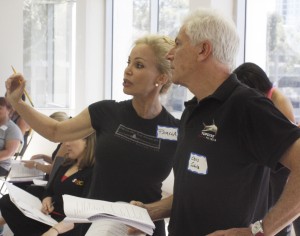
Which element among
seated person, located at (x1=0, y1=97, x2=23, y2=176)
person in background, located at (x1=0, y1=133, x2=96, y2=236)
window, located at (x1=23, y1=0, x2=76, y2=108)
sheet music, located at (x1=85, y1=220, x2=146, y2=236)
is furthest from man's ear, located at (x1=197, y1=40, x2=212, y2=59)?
window, located at (x1=23, y1=0, x2=76, y2=108)

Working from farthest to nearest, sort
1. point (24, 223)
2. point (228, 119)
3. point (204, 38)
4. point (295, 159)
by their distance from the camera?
point (24, 223) → point (204, 38) → point (228, 119) → point (295, 159)

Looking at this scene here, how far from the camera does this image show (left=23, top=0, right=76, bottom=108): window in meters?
8.09

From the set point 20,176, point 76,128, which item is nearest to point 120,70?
point 20,176

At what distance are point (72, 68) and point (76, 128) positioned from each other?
6444 millimetres

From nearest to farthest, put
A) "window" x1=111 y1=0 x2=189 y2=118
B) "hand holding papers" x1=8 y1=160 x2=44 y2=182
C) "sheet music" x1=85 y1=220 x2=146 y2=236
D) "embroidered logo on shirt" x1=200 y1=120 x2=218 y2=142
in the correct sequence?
"embroidered logo on shirt" x1=200 y1=120 x2=218 y2=142 → "sheet music" x1=85 y1=220 x2=146 y2=236 → "hand holding papers" x1=8 y1=160 x2=44 y2=182 → "window" x1=111 y1=0 x2=189 y2=118

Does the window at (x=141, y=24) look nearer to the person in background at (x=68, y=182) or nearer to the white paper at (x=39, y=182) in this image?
the white paper at (x=39, y=182)

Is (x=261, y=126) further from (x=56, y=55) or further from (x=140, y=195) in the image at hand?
(x=56, y=55)

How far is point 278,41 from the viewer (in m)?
4.41

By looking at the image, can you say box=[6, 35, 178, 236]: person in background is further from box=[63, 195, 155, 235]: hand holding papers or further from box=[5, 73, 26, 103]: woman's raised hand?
box=[63, 195, 155, 235]: hand holding papers

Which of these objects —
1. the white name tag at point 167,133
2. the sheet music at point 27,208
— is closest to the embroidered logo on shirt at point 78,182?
the sheet music at point 27,208

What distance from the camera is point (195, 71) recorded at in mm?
1465

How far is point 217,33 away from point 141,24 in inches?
223

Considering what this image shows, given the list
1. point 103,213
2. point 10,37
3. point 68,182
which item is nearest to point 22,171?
point 68,182

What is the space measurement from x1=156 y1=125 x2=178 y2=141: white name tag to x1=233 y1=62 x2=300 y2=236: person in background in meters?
0.56
